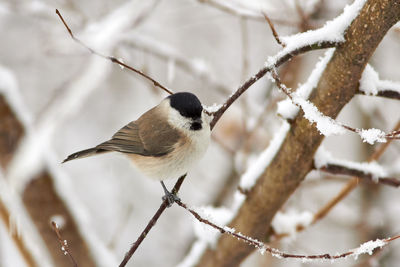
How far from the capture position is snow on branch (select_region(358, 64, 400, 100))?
1.49m

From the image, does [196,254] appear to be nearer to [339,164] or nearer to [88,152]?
[88,152]

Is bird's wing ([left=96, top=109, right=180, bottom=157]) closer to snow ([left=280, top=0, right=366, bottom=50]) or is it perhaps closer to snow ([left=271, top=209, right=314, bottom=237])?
snow ([left=271, top=209, right=314, bottom=237])

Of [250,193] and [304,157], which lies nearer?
[304,157]

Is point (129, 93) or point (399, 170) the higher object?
point (129, 93)

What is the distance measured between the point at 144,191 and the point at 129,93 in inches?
67.9

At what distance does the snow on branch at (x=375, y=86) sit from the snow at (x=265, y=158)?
0.33 metres

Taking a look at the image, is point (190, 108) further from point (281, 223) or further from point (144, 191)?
point (144, 191)

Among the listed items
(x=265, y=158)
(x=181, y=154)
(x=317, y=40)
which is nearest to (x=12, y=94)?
(x=181, y=154)

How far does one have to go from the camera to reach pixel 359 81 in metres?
1.51

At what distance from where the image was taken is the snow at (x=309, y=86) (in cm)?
155

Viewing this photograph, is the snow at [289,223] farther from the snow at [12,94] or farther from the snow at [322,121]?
the snow at [12,94]

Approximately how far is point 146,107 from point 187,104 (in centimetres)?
526

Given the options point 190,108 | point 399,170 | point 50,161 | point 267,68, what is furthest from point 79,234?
point 399,170

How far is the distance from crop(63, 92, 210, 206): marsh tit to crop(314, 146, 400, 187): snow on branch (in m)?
0.55
